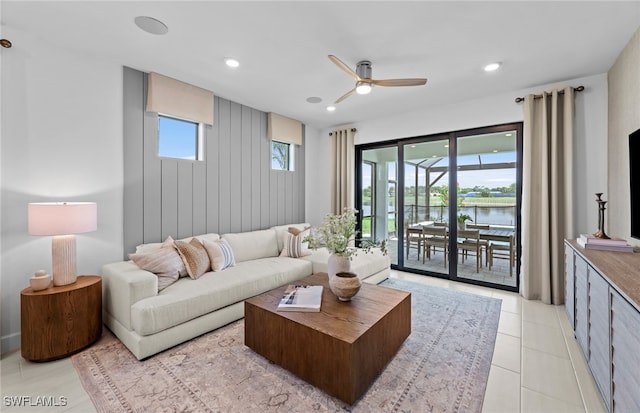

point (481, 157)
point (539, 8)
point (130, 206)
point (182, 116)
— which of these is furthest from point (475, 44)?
point (130, 206)

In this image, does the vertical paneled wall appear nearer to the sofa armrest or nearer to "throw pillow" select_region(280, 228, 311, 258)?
the sofa armrest

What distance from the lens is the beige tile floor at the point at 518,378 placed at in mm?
1628

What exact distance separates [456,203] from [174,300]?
3754 mm

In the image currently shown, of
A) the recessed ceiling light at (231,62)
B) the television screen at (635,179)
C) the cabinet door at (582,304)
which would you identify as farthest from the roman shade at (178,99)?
the television screen at (635,179)

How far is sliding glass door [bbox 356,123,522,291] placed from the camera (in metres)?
3.72

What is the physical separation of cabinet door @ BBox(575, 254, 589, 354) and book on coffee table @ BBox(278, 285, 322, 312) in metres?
1.88

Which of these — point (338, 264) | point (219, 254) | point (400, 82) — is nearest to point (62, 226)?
point (219, 254)

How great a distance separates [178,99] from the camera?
10.4 ft

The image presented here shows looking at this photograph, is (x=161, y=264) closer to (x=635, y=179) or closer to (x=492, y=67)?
(x=492, y=67)

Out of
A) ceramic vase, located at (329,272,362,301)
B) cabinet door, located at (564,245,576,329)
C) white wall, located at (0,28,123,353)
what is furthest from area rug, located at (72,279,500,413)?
white wall, located at (0,28,123,353)

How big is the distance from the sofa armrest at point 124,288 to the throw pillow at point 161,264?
0.25 ft

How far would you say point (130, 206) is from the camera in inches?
115

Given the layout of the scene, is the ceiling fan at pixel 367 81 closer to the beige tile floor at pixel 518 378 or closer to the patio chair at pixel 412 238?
the beige tile floor at pixel 518 378

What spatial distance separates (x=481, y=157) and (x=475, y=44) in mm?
1863
